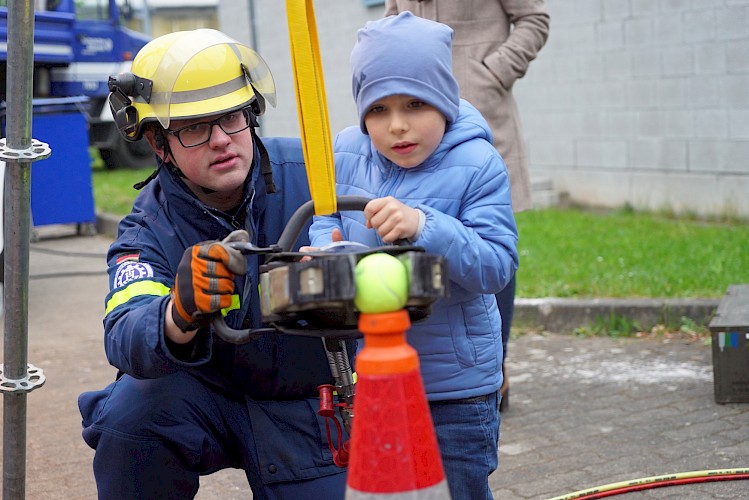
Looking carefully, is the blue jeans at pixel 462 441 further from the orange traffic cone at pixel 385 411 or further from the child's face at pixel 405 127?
the orange traffic cone at pixel 385 411

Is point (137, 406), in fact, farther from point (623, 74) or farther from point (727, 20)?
point (623, 74)

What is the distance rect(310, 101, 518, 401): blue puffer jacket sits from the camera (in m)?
2.51

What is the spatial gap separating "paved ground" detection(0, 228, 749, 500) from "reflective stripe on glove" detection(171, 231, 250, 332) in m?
1.92

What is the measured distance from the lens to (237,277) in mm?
2777

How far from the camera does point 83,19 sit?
1706cm

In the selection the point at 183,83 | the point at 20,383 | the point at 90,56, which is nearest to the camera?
the point at 183,83

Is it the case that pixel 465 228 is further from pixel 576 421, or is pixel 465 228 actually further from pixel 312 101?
pixel 576 421

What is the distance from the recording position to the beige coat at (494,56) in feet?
14.9

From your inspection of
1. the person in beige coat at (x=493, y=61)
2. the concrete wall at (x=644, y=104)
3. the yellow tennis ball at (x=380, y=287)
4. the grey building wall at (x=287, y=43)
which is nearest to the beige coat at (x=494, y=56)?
the person in beige coat at (x=493, y=61)

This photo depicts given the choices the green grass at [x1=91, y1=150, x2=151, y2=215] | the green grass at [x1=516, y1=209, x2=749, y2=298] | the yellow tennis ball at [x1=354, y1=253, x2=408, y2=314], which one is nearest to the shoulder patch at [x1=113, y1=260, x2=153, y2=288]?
the yellow tennis ball at [x1=354, y1=253, x2=408, y2=314]

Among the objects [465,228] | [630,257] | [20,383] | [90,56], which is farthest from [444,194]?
[90,56]

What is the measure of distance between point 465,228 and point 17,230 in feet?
3.91

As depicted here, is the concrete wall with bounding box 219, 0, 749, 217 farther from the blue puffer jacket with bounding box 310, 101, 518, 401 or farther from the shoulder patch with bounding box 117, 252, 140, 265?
the shoulder patch with bounding box 117, 252, 140, 265

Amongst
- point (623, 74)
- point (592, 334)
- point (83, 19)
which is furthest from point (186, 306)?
point (83, 19)
